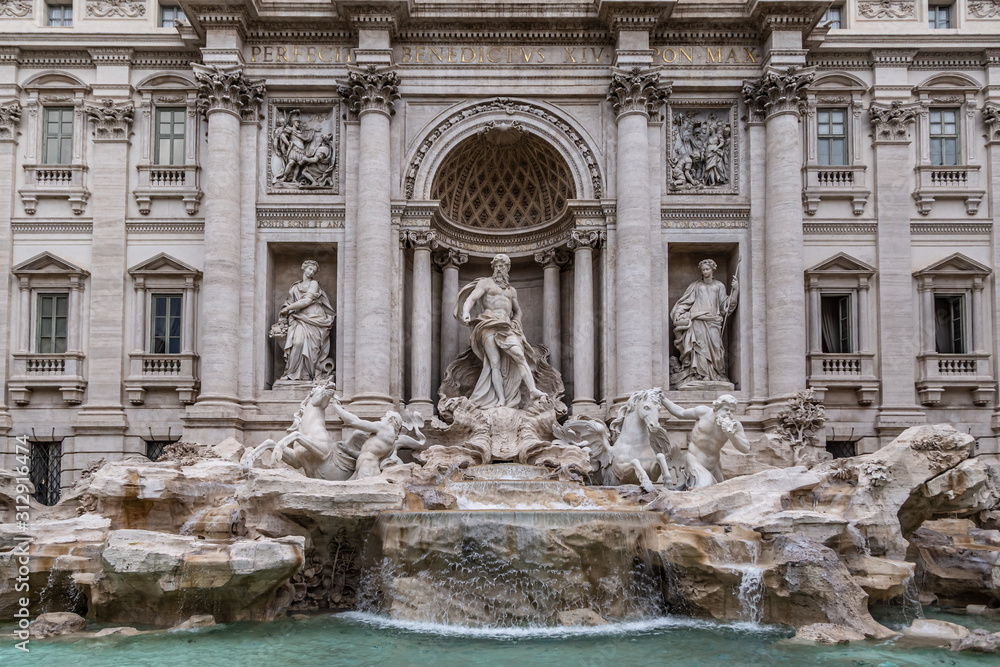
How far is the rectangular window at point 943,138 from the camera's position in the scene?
73.8ft

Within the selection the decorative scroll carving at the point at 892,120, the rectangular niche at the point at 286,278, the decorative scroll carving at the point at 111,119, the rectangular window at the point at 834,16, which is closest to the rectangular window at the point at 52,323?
the decorative scroll carving at the point at 111,119

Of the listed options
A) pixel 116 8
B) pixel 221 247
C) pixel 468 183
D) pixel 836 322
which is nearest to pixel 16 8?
pixel 116 8

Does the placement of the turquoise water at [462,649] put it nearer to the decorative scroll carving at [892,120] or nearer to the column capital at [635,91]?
the column capital at [635,91]

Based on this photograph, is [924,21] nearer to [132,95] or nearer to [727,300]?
[727,300]

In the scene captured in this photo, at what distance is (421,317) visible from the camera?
21281mm

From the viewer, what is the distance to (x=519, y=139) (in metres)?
22.1

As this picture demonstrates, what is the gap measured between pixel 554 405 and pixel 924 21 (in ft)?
46.7

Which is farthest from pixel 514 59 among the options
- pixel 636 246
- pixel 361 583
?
pixel 361 583

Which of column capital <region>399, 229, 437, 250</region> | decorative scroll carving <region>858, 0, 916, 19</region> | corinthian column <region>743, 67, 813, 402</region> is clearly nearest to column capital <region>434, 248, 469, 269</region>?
column capital <region>399, 229, 437, 250</region>

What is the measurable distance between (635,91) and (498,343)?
710cm

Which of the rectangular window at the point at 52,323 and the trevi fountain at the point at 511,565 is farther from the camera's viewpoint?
the rectangular window at the point at 52,323

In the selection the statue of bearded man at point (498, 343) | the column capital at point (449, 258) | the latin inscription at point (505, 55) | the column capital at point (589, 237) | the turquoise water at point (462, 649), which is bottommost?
the turquoise water at point (462, 649)

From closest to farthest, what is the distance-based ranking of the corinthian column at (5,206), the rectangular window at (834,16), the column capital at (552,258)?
the corinthian column at (5,206) → the column capital at (552,258) → the rectangular window at (834,16)

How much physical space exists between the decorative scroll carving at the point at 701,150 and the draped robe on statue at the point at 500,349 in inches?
225
